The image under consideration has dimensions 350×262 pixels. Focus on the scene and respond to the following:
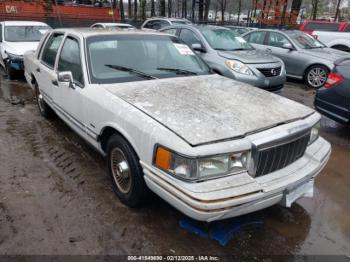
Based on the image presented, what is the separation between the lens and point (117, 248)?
2.62 metres

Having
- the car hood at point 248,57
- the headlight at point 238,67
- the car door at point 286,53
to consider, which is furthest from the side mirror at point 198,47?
the car door at point 286,53

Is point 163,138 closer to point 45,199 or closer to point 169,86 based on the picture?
point 169,86

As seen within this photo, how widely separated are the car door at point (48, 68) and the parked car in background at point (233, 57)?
2.47 metres

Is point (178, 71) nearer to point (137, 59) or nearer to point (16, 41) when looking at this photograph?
point (137, 59)

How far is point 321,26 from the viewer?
13.0 m

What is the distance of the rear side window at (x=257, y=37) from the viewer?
1042 cm

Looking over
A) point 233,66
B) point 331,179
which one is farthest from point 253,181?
point 233,66

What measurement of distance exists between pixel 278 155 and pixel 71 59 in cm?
275

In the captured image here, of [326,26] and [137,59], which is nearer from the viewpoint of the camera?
[137,59]

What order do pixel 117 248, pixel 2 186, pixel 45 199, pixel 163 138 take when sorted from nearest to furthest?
pixel 163 138 < pixel 117 248 < pixel 45 199 < pixel 2 186

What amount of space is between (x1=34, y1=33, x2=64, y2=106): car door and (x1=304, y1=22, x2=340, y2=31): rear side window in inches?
456

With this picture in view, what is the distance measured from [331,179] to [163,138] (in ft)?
8.39

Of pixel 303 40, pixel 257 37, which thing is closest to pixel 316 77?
pixel 303 40

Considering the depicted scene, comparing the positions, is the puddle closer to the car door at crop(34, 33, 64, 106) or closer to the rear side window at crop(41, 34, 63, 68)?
the car door at crop(34, 33, 64, 106)
